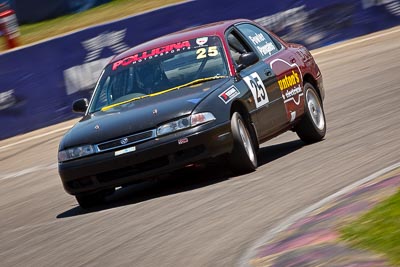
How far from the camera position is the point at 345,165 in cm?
973

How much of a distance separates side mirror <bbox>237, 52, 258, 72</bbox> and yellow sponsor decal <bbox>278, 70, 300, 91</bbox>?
0.60 m

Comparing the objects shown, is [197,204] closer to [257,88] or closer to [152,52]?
[257,88]

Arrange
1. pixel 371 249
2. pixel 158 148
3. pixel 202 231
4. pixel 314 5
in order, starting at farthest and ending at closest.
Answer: pixel 314 5, pixel 158 148, pixel 202 231, pixel 371 249

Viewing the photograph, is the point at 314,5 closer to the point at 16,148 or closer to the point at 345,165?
the point at 16,148

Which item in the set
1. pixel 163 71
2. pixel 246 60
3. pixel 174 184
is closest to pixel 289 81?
pixel 246 60

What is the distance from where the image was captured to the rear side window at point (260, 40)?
11.3 m

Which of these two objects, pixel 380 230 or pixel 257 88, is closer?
pixel 380 230

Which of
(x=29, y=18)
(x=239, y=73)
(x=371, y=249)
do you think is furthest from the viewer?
(x=29, y=18)

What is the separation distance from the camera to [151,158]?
31.1 ft

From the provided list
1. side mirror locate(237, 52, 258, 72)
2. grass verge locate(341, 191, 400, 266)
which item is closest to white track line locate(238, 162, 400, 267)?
grass verge locate(341, 191, 400, 266)

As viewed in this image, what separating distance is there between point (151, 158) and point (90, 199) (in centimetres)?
88

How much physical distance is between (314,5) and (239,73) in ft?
35.8

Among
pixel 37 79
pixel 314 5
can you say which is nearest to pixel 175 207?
pixel 37 79

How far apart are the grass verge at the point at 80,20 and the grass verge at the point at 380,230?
58.6 feet
